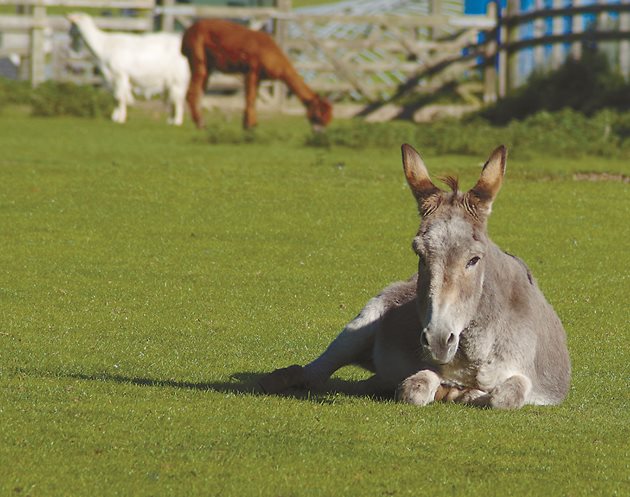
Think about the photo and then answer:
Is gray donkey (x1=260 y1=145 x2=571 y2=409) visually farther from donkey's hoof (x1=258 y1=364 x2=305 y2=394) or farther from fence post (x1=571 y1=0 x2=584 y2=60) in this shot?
fence post (x1=571 y1=0 x2=584 y2=60)

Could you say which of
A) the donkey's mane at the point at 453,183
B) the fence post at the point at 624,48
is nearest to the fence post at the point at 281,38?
the fence post at the point at 624,48

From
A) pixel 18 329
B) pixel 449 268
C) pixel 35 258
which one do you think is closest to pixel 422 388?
pixel 449 268

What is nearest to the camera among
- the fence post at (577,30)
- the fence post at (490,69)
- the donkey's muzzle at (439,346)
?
the donkey's muzzle at (439,346)

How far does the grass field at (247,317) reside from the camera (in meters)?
7.44

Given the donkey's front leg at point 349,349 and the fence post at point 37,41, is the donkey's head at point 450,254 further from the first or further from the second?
the fence post at point 37,41

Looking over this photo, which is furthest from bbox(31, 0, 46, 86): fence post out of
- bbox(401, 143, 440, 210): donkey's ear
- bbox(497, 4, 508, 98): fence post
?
bbox(401, 143, 440, 210): donkey's ear

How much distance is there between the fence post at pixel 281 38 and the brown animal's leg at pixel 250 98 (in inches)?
258

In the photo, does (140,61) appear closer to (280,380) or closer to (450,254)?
(280,380)

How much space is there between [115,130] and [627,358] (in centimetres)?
1811

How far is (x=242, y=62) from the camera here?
28094mm

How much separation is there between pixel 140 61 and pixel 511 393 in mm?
24210

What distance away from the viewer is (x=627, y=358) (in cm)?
1129

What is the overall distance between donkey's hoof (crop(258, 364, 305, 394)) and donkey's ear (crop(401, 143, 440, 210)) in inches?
55.9

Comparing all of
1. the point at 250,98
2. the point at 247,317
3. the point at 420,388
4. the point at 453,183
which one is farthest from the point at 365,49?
the point at 420,388
